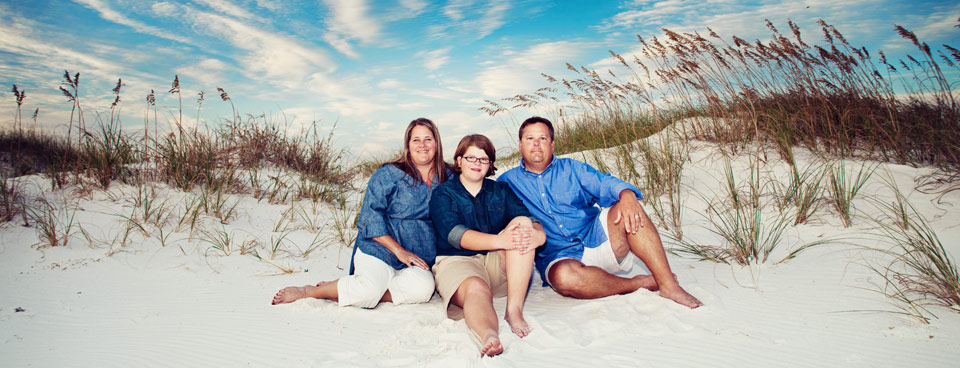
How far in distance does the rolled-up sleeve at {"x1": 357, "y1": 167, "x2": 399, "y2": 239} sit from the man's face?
87cm

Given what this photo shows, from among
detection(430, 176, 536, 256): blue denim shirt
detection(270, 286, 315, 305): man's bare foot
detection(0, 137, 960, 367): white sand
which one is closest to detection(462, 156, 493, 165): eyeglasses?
detection(430, 176, 536, 256): blue denim shirt

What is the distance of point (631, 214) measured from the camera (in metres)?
2.87

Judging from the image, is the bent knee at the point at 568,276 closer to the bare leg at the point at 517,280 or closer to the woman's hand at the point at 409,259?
the bare leg at the point at 517,280

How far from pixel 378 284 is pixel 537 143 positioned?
1331 millimetres

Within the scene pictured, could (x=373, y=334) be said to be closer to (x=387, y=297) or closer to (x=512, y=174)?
(x=387, y=297)

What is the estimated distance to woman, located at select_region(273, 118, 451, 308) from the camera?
3.01 meters

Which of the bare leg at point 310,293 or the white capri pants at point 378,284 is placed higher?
the white capri pants at point 378,284

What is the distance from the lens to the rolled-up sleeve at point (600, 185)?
10.2ft

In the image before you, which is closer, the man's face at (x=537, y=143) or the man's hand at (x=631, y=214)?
the man's hand at (x=631, y=214)

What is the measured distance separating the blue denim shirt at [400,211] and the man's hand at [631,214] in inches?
46.9

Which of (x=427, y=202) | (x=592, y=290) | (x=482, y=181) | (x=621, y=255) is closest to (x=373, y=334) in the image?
(x=427, y=202)

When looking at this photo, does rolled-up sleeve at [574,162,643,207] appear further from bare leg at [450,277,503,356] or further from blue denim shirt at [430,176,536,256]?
bare leg at [450,277,503,356]

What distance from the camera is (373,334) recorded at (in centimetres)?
271

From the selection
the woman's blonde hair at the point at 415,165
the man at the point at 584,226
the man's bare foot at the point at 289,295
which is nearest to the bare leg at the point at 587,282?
the man at the point at 584,226
